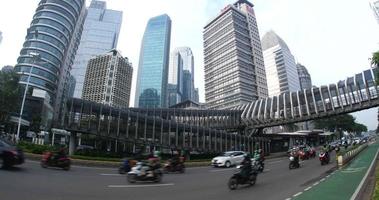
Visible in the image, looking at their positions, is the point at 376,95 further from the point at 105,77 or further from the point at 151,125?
the point at 105,77

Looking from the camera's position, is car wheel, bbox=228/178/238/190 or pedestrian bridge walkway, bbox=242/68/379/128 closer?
car wheel, bbox=228/178/238/190

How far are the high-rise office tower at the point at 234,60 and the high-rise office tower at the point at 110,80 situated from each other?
46046 millimetres

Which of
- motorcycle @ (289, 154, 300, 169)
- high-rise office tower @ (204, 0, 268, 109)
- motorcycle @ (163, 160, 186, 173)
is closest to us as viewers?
motorcycle @ (163, 160, 186, 173)

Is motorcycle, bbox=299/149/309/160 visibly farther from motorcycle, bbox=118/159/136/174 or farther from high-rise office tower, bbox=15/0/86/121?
high-rise office tower, bbox=15/0/86/121

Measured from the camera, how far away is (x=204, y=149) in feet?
192

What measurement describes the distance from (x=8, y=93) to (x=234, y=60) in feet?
356

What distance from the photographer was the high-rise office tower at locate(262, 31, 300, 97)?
182000 mm

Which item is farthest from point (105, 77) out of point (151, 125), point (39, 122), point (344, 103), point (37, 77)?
point (344, 103)

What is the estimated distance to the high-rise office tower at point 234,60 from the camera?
146000mm

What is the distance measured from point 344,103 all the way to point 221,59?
10604cm

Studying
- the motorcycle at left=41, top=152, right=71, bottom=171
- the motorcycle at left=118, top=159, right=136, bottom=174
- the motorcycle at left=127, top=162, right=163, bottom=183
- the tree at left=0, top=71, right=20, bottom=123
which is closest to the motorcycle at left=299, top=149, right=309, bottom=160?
the motorcycle at left=118, top=159, right=136, bottom=174

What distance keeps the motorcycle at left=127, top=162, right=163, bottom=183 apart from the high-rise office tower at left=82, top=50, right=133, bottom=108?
12334cm

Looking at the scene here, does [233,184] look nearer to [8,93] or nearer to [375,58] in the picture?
[375,58]

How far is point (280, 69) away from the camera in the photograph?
185 metres
